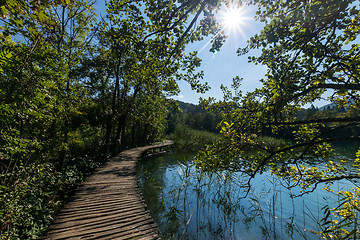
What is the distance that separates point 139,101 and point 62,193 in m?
7.31

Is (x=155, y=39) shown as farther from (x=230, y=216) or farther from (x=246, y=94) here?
(x=230, y=216)

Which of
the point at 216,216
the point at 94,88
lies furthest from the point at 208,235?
the point at 94,88

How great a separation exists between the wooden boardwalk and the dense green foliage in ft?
1.97

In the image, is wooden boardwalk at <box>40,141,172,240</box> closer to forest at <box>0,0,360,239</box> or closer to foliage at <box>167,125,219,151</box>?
forest at <box>0,0,360,239</box>

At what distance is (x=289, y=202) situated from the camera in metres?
6.73

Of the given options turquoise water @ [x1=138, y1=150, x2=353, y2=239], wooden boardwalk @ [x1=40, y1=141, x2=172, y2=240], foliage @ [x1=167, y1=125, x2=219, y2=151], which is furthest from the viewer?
foliage @ [x1=167, y1=125, x2=219, y2=151]

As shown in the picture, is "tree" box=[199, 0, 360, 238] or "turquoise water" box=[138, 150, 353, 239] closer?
"tree" box=[199, 0, 360, 238]

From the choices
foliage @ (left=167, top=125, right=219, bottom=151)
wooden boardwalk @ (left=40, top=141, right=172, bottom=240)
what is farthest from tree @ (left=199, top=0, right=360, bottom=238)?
foliage @ (left=167, top=125, right=219, bottom=151)

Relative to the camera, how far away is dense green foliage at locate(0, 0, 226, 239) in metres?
2.53

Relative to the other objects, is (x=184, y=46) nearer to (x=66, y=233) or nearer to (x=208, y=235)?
(x=66, y=233)

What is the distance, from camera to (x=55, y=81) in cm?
355

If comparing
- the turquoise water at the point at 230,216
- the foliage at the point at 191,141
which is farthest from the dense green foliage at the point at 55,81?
the foliage at the point at 191,141

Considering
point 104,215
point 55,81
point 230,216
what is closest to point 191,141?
point 230,216

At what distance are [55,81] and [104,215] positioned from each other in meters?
3.60
